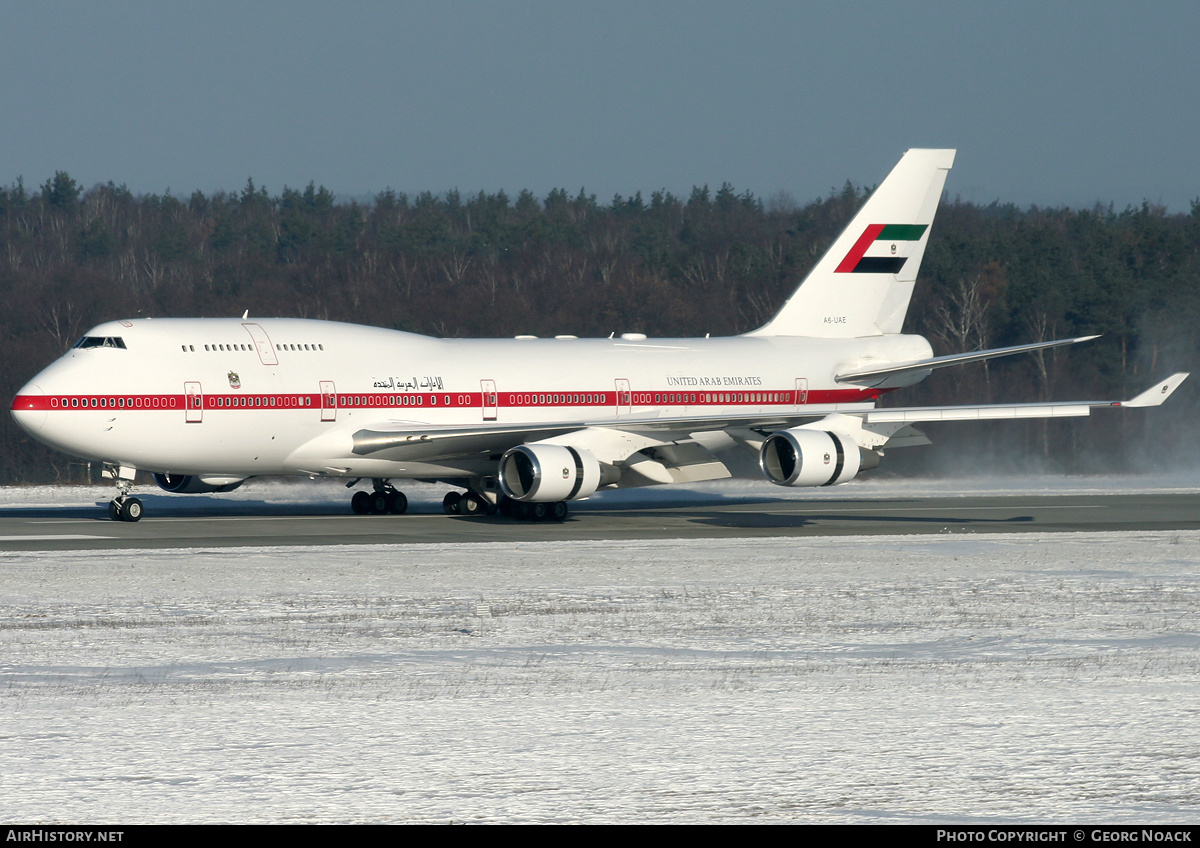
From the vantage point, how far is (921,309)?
258 ft

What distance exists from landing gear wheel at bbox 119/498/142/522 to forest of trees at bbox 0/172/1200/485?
28.9 metres

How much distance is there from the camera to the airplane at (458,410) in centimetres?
2658

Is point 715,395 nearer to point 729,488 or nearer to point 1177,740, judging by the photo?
point 729,488

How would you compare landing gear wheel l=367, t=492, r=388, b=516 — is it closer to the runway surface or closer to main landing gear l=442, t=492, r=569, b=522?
the runway surface

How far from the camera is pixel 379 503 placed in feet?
102

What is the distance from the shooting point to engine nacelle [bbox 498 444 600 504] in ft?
88.0

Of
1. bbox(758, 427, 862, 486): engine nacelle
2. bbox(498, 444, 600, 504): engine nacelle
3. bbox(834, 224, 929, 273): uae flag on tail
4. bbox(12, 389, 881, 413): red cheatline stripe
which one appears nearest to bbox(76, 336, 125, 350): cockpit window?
bbox(12, 389, 881, 413): red cheatline stripe

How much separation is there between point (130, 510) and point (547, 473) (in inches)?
327

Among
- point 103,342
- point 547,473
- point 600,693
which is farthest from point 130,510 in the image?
point 600,693

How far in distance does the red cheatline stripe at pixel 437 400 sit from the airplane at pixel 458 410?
33 mm

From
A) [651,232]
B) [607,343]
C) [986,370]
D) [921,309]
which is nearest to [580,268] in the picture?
[651,232]

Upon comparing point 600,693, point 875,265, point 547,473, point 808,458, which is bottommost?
point 600,693

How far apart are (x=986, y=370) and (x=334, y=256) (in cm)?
5049

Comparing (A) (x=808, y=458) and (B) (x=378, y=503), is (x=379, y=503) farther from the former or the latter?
(A) (x=808, y=458)
